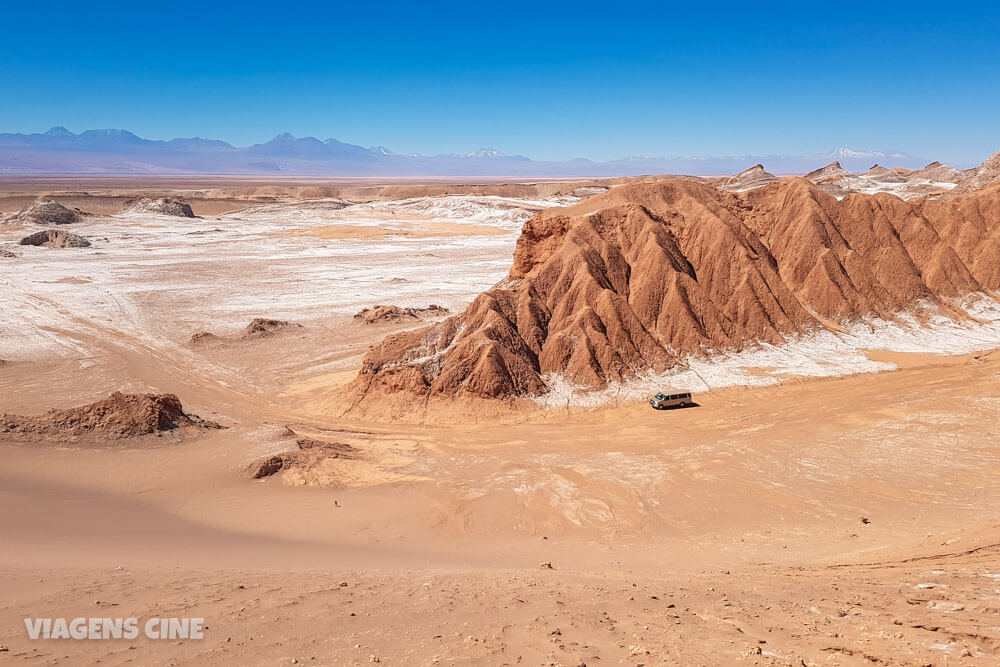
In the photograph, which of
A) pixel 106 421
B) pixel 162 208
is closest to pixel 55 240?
pixel 162 208

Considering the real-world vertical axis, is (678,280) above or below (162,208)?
below

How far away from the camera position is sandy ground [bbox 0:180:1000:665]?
9562 mm

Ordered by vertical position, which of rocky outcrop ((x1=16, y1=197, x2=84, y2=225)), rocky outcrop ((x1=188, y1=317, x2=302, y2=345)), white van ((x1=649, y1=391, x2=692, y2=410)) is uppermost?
rocky outcrop ((x1=16, y1=197, x2=84, y2=225))

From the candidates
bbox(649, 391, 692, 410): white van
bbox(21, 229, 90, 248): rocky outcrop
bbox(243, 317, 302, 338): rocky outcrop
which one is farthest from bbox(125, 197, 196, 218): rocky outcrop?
bbox(649, 391, 692, 410): white van

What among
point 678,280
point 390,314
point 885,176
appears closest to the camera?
point 678,280

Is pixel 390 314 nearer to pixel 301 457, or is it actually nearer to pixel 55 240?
pixel 301 457

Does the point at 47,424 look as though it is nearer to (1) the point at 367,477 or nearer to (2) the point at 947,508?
(1) the point at 367,477

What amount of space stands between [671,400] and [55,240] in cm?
8584

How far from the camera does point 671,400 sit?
27.5 meters

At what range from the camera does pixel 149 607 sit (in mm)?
10516

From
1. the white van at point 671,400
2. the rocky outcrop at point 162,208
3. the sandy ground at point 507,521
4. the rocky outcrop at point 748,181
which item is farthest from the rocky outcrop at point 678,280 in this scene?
the rocky outcrop at point 162,208

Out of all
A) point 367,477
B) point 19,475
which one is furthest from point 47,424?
point 367,477

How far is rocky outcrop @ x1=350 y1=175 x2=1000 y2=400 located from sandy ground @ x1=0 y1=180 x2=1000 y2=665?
316 centimetres

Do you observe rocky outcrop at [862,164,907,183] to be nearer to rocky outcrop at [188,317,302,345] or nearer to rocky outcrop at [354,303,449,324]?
rocky outcrop at [354,303,449,324]
